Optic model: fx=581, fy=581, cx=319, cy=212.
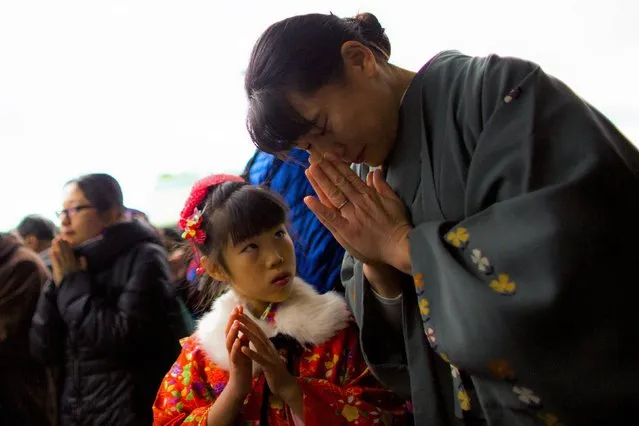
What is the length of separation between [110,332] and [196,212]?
0.50 meters

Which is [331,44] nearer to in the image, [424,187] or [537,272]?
[424,187]

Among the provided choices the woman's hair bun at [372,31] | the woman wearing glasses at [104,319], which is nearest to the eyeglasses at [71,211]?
the woman wearing glasses at [104,319]

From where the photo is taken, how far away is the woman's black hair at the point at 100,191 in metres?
1.77

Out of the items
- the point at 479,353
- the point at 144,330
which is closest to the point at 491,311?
the point at 479,353

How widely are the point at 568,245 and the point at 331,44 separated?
46 centimetres

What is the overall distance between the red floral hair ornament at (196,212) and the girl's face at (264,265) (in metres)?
0.09

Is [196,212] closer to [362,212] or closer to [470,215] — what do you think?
[362,212]

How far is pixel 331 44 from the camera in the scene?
906 mm

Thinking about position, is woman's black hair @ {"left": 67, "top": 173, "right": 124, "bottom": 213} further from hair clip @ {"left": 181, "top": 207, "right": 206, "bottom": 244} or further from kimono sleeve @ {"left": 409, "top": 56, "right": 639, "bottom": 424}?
kimono sleeve @ {"left": 409, "top": 56, "right": 639, "bottom": 424}

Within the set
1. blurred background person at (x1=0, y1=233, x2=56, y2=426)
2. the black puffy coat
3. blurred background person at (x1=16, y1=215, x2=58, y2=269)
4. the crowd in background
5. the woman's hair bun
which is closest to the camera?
the woman's hair bun

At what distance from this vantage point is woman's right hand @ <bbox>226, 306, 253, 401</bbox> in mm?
1064

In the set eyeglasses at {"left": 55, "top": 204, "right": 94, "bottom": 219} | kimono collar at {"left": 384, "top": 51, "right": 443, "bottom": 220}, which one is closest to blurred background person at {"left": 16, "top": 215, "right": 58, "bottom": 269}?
eyeglasses at {"left": 55, "top": 204, "right": 94, "bottom": 219}

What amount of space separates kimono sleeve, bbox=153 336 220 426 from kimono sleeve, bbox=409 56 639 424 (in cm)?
60

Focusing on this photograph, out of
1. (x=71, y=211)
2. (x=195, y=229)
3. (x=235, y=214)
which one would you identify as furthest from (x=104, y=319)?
(x=235, y=214)
